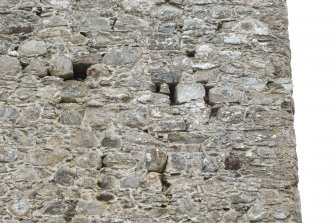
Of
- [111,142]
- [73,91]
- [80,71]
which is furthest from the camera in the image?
[80,71]

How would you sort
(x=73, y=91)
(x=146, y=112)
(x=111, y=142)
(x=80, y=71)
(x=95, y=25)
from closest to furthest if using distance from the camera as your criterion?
(x=111, y=142) < (x=146, y=112) < (x=73, y=91) < (x=80, y=71) < (x=95, y=25)

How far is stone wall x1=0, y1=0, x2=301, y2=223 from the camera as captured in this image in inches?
215

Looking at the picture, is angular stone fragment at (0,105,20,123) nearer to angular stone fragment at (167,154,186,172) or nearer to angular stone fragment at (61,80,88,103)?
angular stone fragment at (61,80,88,103)

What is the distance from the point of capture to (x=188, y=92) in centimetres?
583

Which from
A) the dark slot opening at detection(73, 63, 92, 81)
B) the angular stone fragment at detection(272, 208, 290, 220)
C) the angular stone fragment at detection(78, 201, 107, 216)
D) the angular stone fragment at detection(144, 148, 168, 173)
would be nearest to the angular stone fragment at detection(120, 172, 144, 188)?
the angular stone fragment at detection(144, 148, 168, 173)

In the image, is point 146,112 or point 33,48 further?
point 33,48

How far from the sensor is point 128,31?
604 cm

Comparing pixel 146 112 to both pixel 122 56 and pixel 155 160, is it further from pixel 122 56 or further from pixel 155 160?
pixel 122 56

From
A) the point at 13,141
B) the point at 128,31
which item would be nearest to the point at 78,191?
the point at 13,141

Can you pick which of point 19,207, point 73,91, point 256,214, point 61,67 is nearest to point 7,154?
point 19,207

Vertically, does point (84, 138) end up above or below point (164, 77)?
below

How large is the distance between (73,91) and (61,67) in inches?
10.5

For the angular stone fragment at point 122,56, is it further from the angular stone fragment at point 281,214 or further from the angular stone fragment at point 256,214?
the angular stone fragment at point 281,214

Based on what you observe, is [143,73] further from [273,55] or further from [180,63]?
[273,55]
